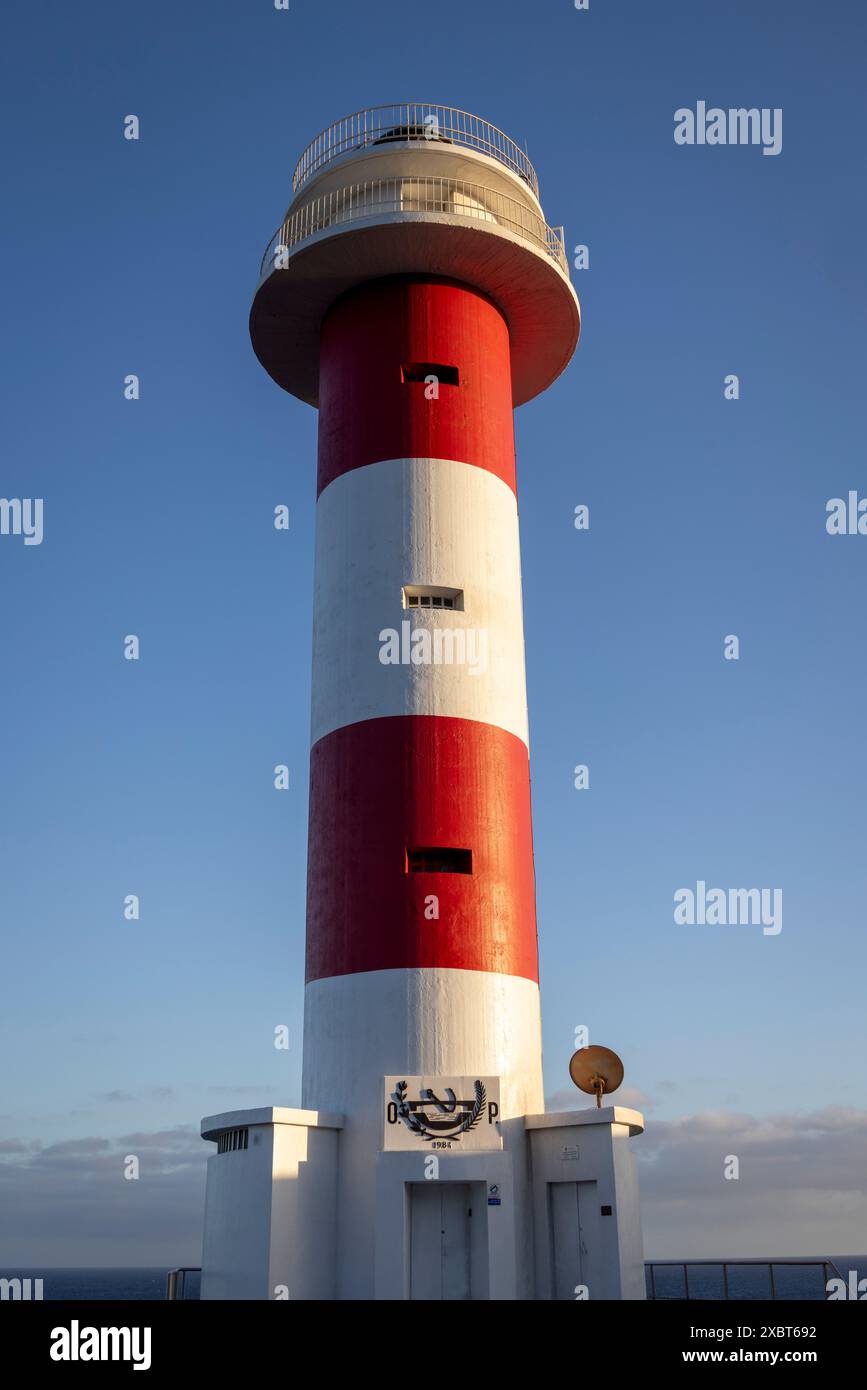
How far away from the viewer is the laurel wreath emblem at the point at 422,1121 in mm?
20422

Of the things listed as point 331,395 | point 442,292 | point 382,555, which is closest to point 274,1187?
point 382,555

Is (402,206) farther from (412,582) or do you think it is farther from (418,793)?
(418,793)

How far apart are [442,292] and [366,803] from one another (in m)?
10.7

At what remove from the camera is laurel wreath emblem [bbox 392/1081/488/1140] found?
20.4m

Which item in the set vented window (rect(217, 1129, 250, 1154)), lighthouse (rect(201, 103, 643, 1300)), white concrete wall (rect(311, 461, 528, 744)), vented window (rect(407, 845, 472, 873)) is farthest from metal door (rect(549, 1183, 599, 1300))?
white concrete wall (rect(311, 461, 528, 744))

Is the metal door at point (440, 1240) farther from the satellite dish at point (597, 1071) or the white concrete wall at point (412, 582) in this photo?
the white concrete wall at point (412, 582)

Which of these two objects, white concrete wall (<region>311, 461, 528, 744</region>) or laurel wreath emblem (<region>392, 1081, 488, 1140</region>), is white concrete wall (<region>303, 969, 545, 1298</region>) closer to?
laurel wreath emblem (<region>392, 1081, 488, 1140</region>)

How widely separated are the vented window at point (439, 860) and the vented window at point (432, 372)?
9396mm

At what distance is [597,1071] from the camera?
856 inches

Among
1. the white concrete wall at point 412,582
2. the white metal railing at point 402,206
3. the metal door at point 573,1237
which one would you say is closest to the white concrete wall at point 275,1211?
the metal door at point 573,1237

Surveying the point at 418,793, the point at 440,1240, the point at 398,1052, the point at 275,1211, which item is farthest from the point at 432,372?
the point at 440,1240

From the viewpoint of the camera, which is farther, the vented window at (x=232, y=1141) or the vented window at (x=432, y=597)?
the vented window at (x=432, y=597)

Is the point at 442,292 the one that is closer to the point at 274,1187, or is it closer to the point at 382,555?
the point at 382,555

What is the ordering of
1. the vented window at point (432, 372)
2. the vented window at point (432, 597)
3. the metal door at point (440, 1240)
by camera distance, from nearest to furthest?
the metal door at point (440, 1240)
the vented window at point (432, 597)
the vented window at point (432, 372)
